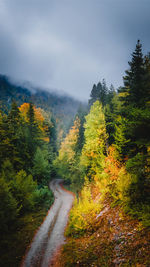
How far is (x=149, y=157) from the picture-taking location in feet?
25.3

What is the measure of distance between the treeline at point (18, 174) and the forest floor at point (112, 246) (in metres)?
5.74

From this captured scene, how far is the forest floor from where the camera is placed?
4.70 meters

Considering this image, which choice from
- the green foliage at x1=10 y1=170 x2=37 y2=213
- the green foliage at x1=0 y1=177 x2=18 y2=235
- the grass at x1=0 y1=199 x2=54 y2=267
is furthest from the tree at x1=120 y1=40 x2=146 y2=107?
the grass at x1=0 y1=199 x2=54 y2=267

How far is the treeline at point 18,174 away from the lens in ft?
35.6

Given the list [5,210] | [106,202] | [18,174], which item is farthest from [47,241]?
[18,174]

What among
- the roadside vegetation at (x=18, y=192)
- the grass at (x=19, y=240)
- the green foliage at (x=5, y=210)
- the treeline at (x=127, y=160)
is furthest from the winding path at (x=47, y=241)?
the green foliage at (x=5, y=210)

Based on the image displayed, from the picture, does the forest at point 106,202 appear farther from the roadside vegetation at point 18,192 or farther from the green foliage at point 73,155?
the green foliage at point 73,155

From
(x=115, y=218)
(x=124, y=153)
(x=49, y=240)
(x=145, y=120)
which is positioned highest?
(x=145, y=120)

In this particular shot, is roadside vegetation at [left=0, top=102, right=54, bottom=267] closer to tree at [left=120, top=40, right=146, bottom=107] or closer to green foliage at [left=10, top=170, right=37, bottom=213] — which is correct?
green foliage at [left=10, top=170, right=37, bottom=213]

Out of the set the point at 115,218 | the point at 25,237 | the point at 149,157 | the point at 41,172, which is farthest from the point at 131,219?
the point at 41,172

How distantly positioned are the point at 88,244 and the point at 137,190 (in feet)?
14.4

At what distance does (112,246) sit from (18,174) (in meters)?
13.9

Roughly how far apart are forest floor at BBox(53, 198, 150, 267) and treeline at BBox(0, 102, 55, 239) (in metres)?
5.74

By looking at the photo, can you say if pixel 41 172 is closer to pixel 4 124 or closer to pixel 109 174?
pixel 4 124
